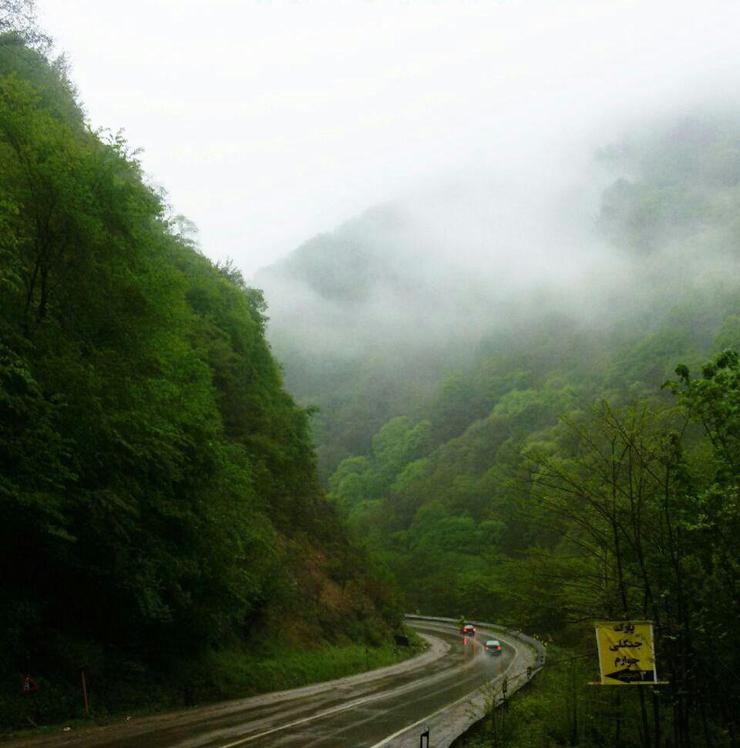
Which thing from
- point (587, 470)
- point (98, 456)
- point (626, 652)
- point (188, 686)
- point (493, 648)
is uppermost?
point (98, 456)

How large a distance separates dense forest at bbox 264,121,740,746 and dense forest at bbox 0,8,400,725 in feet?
23.4

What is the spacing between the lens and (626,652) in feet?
25.8

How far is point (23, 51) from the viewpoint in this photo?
34.0 m

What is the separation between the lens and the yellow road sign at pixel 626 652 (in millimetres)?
7785

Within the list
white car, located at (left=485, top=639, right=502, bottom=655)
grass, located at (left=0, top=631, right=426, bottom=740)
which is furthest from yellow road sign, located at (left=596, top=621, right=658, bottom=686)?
white car, located at (left=485, top=639, right=502, bottom=655)

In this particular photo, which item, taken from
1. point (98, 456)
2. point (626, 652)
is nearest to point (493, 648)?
point (98, 456)

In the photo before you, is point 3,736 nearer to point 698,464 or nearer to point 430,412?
point 698,464

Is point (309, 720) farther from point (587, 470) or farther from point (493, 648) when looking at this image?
point (493, 648)

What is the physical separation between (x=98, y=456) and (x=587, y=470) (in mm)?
9769

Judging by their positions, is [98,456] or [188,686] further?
[188,686]

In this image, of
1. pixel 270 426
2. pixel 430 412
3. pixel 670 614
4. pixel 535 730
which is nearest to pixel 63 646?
pixel 535 730

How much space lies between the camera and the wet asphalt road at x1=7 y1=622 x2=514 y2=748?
12.3 meters

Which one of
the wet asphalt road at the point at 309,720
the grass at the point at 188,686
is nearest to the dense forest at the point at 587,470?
the wet asphalt road at the point at 309,720

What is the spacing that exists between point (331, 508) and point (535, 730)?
3472cm
